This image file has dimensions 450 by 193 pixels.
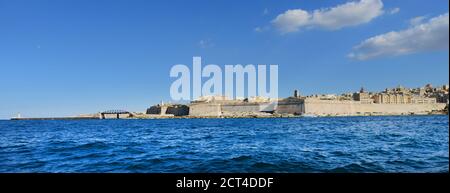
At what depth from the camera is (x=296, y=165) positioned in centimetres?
573

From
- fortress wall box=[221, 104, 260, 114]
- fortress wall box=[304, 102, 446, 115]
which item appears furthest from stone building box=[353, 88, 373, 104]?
fortress wall box=[221, 104, 260, 114]

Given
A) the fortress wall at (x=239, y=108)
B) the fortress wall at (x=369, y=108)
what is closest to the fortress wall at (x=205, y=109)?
the fortress wall at (x=239, y=108)

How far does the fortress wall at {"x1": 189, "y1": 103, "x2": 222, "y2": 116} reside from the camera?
8000cm

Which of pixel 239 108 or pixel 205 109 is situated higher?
pixel 239 108

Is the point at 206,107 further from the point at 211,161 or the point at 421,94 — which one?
the point at 211,161

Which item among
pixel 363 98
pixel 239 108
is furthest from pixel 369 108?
pixel 239 108

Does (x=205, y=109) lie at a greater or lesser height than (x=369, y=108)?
lesser

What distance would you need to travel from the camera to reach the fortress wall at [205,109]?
262ft

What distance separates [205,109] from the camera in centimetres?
8069

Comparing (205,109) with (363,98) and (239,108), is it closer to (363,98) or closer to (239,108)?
(239,108)

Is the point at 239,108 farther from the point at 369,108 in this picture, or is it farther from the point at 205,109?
the point at 369,108

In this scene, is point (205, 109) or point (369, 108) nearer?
point (205, 109)

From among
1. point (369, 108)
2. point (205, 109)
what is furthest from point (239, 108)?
point (369, 108)
